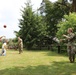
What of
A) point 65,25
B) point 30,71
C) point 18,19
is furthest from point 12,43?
point 30,71

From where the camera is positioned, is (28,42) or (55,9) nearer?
(28,42)

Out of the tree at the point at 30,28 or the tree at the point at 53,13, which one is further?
the tree at the point at 53,13

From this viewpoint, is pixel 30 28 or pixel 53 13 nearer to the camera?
pixel 30 28

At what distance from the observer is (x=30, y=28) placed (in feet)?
127

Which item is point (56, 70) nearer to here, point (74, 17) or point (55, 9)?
point (74, 17)

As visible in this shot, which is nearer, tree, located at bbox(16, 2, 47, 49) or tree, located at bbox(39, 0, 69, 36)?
tree, located at bbox(16, 2, 47, 49)

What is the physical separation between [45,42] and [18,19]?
6.15m

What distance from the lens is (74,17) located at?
91.4 feet

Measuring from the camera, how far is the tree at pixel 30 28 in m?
38.6

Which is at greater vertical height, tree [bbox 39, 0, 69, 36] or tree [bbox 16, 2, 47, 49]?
tree [bbox 39, 0, 69, 36]

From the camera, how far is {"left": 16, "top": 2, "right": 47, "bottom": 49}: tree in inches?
1518

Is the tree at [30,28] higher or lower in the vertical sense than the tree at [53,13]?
lower

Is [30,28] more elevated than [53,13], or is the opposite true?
[53,13]

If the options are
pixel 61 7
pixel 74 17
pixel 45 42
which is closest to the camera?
pixel 74 17
